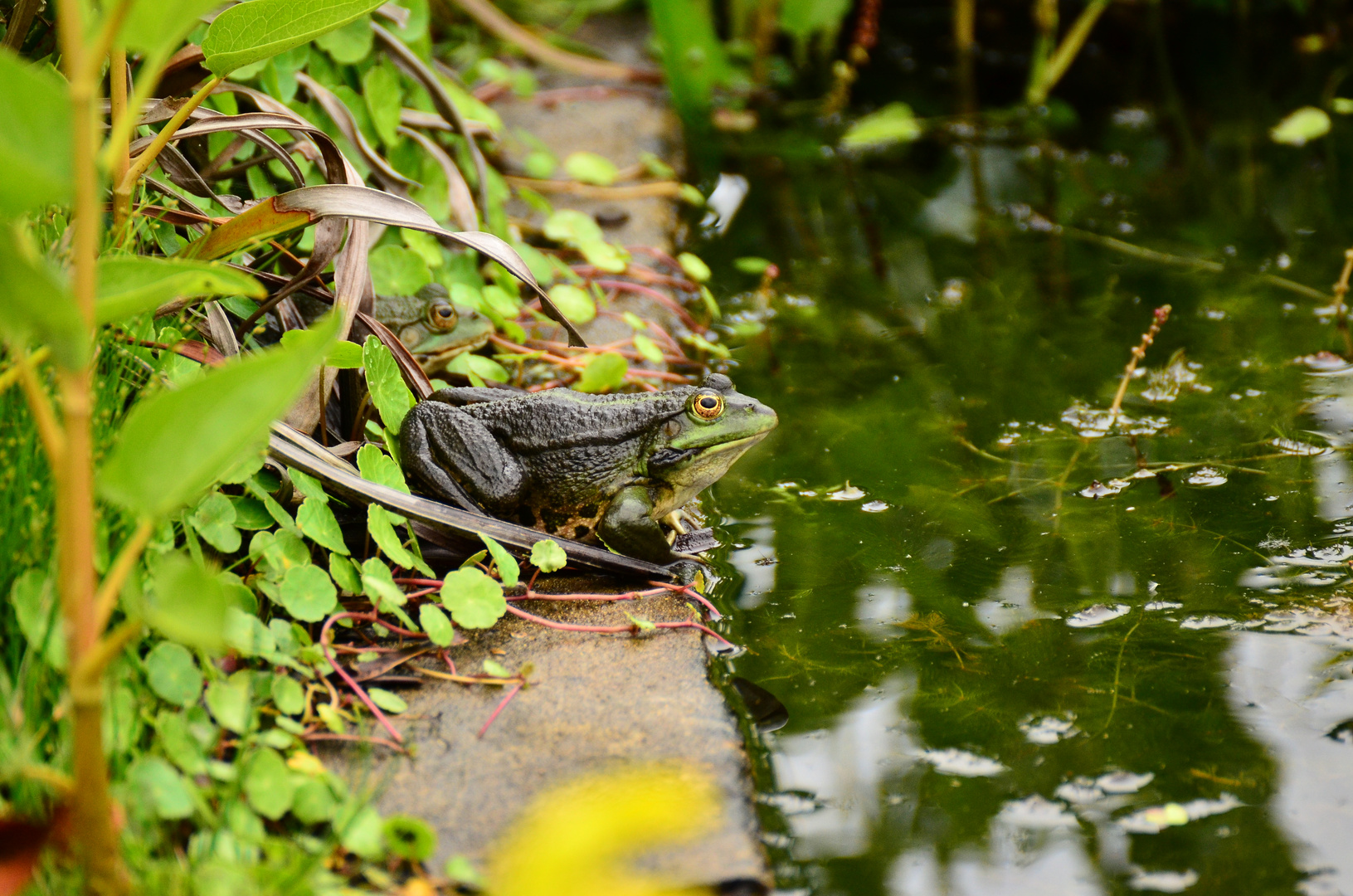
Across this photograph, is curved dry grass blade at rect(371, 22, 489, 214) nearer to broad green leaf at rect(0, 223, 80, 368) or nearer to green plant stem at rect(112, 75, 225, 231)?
green plant stem at rect(112, 75, 225, 231)

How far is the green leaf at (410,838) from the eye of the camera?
137cm

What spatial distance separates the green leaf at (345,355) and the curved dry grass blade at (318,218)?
229 mm

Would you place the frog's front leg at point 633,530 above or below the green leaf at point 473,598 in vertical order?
below

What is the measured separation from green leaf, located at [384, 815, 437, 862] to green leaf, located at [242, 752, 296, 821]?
14cm

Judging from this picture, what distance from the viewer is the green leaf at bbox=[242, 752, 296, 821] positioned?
140 cm

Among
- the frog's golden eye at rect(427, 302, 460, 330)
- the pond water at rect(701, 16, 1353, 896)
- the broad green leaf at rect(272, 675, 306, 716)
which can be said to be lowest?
the pond water at rect(701, 16, 1353, 896)

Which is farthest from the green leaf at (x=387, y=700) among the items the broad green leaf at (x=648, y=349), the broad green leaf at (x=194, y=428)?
the broad green leaf at (x=648, y=349)

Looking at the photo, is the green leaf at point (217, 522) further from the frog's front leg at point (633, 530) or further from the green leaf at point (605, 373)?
the green leaf at point (605, 373)

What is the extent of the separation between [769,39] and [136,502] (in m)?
5.28

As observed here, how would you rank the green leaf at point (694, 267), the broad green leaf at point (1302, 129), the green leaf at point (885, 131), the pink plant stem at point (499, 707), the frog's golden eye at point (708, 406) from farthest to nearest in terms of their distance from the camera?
the green leaf at point (885, 131), the broad green leaf at point (1302, 129), the green leaf at point (694, 267), the frog's golden eye at point (708, 406), the pink plant stem at point (499, 707)

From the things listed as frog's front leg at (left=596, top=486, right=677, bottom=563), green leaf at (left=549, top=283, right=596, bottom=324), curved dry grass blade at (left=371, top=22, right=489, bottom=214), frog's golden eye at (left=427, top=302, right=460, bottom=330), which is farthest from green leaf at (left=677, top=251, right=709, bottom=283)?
frog's front leg at (left=596, top=486, right=677, bottom=563)

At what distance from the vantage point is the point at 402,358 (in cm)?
228

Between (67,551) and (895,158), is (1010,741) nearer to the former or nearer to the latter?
(67,551)

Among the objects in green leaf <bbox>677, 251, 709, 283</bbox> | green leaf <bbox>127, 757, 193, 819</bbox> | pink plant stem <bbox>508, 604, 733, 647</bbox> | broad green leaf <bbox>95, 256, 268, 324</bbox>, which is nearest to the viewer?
broad green leaf <bbox>95, 256, 268, 324</bbox>
